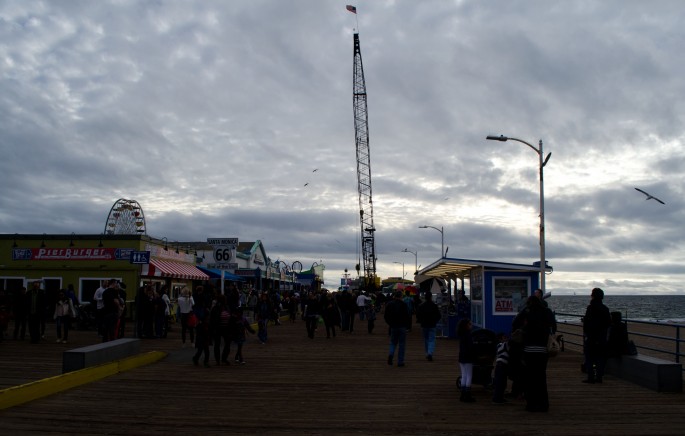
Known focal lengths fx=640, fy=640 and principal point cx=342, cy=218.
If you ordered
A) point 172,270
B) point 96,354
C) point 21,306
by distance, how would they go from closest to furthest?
point 96,354 < point 21,306 < point 172,270

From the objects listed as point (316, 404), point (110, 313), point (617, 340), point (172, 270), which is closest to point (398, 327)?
point (617, 340)

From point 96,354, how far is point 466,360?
22.6ft

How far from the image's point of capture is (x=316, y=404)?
963 cm

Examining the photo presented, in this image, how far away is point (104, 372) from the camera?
12.0 metres

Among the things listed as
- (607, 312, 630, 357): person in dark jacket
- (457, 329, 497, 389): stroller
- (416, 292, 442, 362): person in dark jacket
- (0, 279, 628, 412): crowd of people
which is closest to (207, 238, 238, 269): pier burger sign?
(0, 279, 628, 412): crowd of people

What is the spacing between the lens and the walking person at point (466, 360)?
976cm

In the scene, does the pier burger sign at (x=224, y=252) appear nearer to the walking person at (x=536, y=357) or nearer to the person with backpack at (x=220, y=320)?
the person with backpack at (x=220, y=320)

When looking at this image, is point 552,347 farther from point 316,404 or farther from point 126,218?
point 126,218

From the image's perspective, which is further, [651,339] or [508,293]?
[651,339]

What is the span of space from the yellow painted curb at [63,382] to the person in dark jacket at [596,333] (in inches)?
351

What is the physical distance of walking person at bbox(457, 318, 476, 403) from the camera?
32.0 feet

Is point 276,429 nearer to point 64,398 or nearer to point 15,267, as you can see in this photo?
point 64,398

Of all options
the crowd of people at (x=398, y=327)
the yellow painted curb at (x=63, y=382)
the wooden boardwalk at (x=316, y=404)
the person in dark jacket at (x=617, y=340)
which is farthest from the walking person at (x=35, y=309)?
the person in dark jacket at (x=617, y=340)

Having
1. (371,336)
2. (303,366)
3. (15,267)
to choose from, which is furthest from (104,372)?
(15,267)
